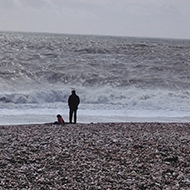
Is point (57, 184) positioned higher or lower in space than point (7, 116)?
lower

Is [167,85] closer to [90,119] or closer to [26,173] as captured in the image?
[90,119]

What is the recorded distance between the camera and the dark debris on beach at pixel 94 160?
22.5ft

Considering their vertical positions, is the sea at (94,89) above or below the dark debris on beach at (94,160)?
above

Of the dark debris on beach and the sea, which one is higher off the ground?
the sea

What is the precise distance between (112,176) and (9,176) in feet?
6.65

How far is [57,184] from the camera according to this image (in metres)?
6.82

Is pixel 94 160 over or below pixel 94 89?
below

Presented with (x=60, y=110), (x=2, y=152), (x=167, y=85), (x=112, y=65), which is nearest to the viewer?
(x=2, y=152)

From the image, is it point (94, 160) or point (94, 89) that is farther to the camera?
point (94, 89)

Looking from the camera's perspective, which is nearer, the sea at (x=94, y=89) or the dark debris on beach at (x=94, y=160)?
the dark debris on beach at (x=94, y=160)

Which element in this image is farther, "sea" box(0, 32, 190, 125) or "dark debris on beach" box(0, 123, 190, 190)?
"sea" box(0, 32, 190, 125)

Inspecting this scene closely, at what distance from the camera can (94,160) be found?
8.13 meters

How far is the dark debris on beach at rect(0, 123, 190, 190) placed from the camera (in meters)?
6.86

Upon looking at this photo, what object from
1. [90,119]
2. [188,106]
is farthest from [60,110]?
[188,106]
